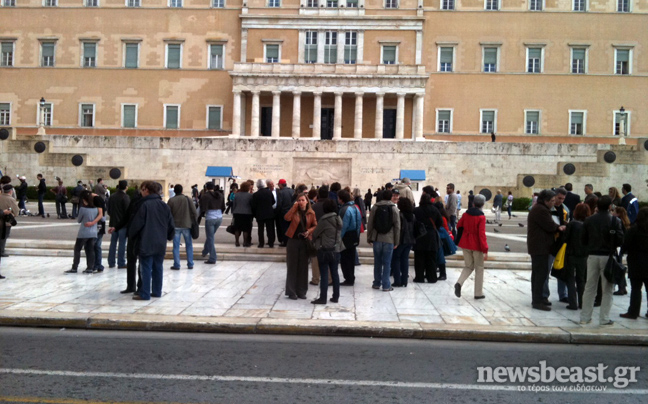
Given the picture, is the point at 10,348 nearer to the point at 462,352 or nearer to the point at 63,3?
the point at 462,352

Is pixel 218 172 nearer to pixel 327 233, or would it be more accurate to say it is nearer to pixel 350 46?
pixel 350 46

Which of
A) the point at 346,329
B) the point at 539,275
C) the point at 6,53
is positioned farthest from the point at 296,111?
the point at 346,329

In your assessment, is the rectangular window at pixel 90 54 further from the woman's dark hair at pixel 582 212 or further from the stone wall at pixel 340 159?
the woman's dark hair at pixel 582 212

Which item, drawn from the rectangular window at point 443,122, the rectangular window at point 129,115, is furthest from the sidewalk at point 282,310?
the rectangular window at point 129,115

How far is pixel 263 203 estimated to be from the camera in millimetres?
14164

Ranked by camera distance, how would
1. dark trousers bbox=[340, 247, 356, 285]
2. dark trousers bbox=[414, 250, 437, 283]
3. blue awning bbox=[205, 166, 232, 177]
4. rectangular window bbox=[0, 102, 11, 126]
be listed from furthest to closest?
rectangular window bbox=[0, 102, 11, 126] → blue awning bbox=[205, 166, 232, 177] → dark trousers bbox=[414, 250, 437, 283] → dark trousers bbox=[340, 247, 356, 285]

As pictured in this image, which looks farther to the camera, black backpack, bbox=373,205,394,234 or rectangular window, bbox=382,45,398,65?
rectangular window, bbox=382,45,398,65

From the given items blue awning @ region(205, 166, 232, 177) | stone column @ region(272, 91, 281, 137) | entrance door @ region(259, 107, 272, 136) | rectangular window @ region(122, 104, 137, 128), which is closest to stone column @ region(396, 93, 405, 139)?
stone column @ region(272, 91, 281, 137)

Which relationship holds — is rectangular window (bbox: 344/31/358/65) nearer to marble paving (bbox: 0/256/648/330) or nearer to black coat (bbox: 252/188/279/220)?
black coat (bbox: 252/188/279/220)

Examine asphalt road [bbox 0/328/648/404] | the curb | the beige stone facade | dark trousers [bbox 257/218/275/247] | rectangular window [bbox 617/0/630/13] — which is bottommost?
asphalt road [bbox 0/328/648/404]

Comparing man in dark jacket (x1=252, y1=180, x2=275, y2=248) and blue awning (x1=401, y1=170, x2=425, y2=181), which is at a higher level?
blue awning (x1=401, y1=170, x2=425, y2=181)

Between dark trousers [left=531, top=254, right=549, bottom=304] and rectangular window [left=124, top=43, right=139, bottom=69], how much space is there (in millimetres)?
47209

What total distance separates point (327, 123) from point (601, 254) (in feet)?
137

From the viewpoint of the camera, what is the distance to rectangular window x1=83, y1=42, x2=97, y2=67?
4991 centimetres
